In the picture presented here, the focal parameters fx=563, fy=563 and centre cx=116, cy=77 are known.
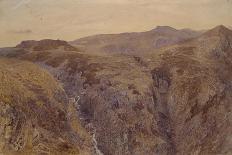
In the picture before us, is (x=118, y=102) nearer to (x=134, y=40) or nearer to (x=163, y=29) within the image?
(x=134, y=40)

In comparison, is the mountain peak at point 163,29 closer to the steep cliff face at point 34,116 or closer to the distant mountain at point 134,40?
the distant mountain at point 134,40

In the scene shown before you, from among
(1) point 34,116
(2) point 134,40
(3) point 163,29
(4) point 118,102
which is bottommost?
(4) point 118,102

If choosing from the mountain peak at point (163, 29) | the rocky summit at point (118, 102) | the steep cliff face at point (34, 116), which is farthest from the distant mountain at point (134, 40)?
the steep cliff face at point (34, 116)

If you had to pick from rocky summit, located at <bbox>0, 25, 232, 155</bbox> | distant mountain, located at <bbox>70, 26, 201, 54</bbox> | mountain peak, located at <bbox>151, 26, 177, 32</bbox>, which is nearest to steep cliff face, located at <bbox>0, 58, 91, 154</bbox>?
rocky summit, located at <bbox>0, 25, 232, 155</bbox>

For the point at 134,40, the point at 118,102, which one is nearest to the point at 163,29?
the point at 134,40

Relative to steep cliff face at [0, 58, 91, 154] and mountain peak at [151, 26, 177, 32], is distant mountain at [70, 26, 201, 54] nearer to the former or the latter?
mountain peak at [151, 26, 177, 32]
